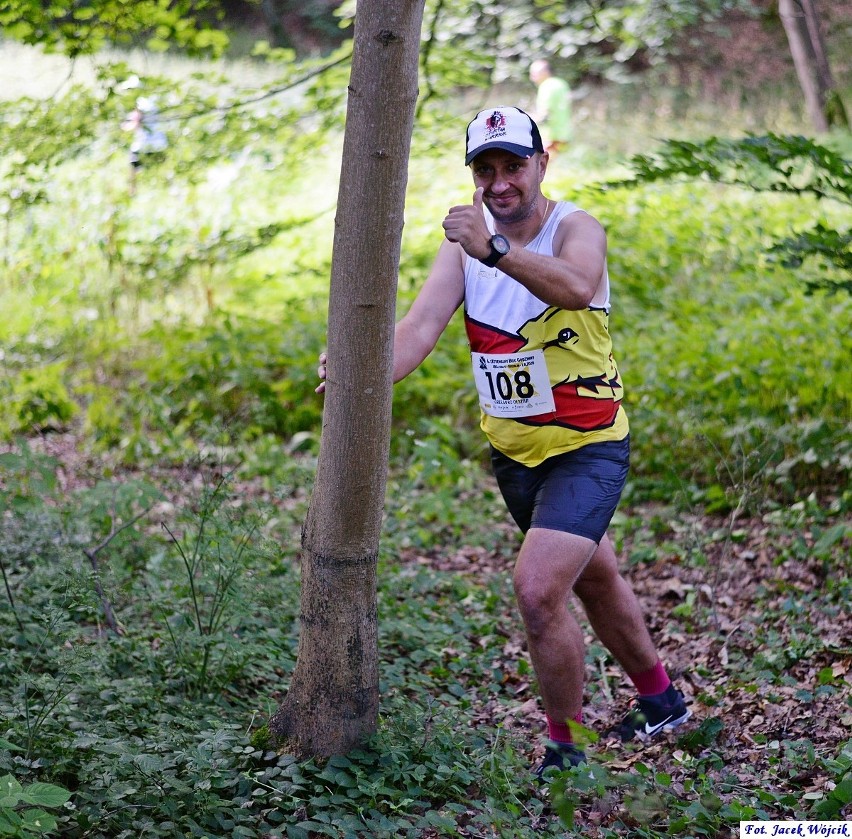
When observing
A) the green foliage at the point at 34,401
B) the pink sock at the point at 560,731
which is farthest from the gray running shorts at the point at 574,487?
the green foliage at the point at 34,401

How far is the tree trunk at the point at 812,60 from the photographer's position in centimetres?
1155

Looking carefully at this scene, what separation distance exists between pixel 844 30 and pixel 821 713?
21.5 m

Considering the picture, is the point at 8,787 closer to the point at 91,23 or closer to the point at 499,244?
the point at 499,244

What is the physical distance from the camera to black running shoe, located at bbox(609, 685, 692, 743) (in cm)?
367

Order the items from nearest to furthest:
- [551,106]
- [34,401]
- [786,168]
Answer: [786,168] → [34,401] → [551,106]

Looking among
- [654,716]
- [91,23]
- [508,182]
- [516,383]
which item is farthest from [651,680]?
[91,23]

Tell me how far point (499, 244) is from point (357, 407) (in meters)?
0.66

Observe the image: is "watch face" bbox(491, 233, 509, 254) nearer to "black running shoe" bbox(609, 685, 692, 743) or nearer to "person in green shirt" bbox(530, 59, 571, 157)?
"black running shoe" bbox(609, 685, 692, 743)

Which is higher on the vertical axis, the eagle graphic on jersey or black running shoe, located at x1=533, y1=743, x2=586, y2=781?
the eagle graphic on jersey

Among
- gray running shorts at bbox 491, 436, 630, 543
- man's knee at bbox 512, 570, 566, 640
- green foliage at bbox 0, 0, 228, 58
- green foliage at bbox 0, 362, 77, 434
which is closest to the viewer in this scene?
man's knee at bbox 512, 570, 566, 640

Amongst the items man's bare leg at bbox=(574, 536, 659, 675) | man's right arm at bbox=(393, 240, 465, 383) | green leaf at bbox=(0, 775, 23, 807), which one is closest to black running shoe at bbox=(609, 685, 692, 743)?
man's bare leg at bbox=(574, 536, 659, 675)

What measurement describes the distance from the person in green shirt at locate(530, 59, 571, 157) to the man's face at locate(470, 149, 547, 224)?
1100 centimetres

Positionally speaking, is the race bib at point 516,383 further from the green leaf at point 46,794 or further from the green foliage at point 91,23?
the green foliage at point 91,23

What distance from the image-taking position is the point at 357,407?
2852 mm
